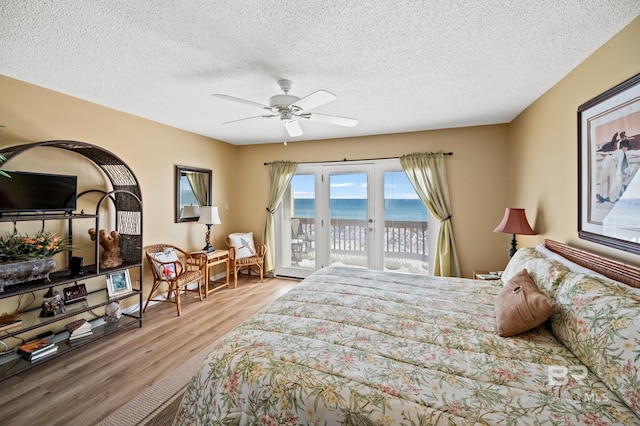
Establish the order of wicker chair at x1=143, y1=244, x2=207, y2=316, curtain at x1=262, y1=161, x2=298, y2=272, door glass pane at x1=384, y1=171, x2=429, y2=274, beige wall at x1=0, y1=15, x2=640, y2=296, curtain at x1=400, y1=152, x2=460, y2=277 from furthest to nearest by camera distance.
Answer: curtain at x1=262, y1=161, x2=298, y2=272 → door glass pane at x1=384, y1=171, x2=429, y2=274 → curtain at x1=400, y1=152, x2=460, y2=277 → wicker chair at x1=143, y1=244, x2=207, y2=316 → beige wall at x1=0, y1=15, x2=640, y2=296

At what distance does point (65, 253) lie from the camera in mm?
2764

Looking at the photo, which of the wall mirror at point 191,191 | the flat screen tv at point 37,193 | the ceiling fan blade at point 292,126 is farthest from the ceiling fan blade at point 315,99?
the wall mirror at point 191,191

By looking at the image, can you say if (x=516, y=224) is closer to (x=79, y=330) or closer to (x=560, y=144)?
(x=560, y=144)

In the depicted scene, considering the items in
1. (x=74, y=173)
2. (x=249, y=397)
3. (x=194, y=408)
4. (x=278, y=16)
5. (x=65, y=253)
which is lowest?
(x=194, y=408)

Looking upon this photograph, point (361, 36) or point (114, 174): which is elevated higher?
point (361, 36)

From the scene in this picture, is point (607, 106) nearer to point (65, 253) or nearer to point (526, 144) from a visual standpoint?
point (526, 144)

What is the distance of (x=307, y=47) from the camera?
1.86 m

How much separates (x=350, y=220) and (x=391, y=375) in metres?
3.45

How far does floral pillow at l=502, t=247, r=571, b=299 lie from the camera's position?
1.63 meters

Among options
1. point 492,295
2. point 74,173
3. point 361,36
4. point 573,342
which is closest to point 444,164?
point 492,295

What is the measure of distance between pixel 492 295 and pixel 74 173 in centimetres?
419

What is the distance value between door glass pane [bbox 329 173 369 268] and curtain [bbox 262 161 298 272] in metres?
0.81

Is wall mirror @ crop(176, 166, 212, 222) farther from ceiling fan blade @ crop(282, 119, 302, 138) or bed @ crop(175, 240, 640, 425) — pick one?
bed @ crop(175, 240, 640, 425)

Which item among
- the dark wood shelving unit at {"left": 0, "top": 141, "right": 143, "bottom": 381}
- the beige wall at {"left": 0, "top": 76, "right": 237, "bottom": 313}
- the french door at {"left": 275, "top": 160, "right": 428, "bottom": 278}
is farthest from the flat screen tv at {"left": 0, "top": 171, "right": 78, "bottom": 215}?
the french door at {"left": 275, "top": 160, "right": 428, "bottom": 278}
